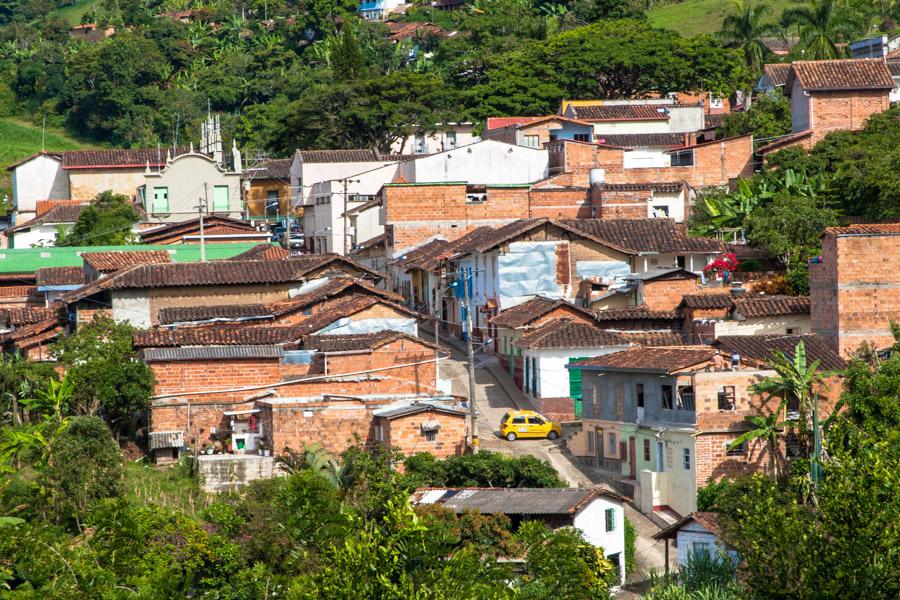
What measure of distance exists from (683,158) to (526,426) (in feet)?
68.1

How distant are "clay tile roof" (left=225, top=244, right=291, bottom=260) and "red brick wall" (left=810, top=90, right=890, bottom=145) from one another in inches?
715

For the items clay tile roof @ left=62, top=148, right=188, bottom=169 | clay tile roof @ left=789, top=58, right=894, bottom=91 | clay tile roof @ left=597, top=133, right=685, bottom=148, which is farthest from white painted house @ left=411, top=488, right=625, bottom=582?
clay tile roof @ left=62, top=148, right=188, bottom=169

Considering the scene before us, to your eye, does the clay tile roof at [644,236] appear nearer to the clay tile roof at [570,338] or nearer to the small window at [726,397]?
the clay tile roof at [570,338]

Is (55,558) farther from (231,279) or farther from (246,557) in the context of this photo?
(231,279)

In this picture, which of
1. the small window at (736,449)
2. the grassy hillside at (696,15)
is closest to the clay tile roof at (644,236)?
the small window at (736,449)

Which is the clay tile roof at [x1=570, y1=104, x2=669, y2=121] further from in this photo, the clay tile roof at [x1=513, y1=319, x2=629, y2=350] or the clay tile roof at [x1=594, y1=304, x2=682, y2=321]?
the clay tile roof at [x1=513, y1=319, x2=629, y2=350]

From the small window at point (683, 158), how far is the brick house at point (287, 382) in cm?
1981

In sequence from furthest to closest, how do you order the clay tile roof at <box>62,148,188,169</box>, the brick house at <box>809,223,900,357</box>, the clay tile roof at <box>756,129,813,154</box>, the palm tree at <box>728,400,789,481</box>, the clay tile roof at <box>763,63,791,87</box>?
1. the clay tile roof at <box>62,148,188,169</box>
2. the clay tile roof at <box>763,63,791,87</box>
3. the clay tile roof at <box>756,129,813,154</box>
4. the brick house at <box>809,223,900,357</box>
5. the palm tree at <box>728,400,789,481</box>

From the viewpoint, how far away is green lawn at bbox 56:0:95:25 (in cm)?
12975

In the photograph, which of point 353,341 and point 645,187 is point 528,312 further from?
point 645,187

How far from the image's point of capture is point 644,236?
47.0 metres

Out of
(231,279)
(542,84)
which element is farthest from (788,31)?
(231,279)

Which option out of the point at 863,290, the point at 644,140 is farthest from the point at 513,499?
the point at 644,140

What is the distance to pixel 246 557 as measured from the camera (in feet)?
94.8
